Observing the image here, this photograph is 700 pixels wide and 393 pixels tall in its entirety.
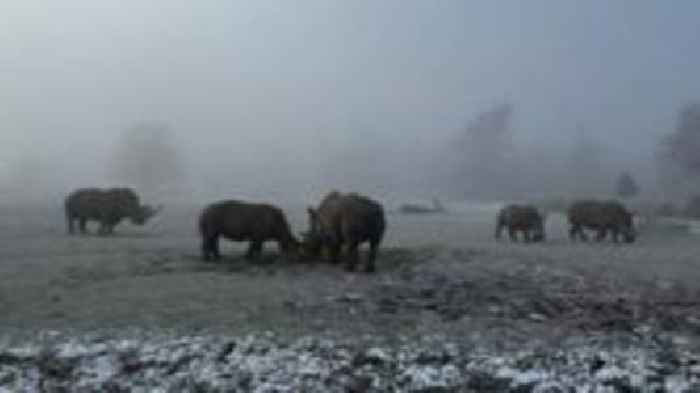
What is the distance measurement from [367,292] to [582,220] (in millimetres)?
21105

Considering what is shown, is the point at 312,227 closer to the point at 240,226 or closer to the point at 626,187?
the point at 240,226

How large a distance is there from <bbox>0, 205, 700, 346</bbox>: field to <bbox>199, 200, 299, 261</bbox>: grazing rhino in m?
0.54

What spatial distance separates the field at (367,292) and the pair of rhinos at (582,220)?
7788mm

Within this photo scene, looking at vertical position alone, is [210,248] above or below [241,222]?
below

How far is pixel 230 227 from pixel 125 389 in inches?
516

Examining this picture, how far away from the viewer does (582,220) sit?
40125 mm

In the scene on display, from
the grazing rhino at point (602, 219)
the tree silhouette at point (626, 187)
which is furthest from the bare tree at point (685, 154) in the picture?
the grazing rhino at point (602, 219)

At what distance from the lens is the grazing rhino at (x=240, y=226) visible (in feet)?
90.3

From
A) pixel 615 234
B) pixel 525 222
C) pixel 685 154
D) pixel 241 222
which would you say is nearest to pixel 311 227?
pixel 241 222

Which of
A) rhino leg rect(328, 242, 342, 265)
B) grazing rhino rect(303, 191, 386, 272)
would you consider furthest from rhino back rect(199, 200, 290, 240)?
rhino leg rect(328, 242, 342, 265)

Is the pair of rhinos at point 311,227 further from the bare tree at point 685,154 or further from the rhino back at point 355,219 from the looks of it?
the bare tree at point 685,154

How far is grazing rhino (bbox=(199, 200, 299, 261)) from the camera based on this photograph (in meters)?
27.5

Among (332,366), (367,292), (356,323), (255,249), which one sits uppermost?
(255,249)

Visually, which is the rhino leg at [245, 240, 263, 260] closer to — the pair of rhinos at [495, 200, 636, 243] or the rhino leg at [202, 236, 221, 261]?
the rhino leg at [202, 236, 221, 261]
